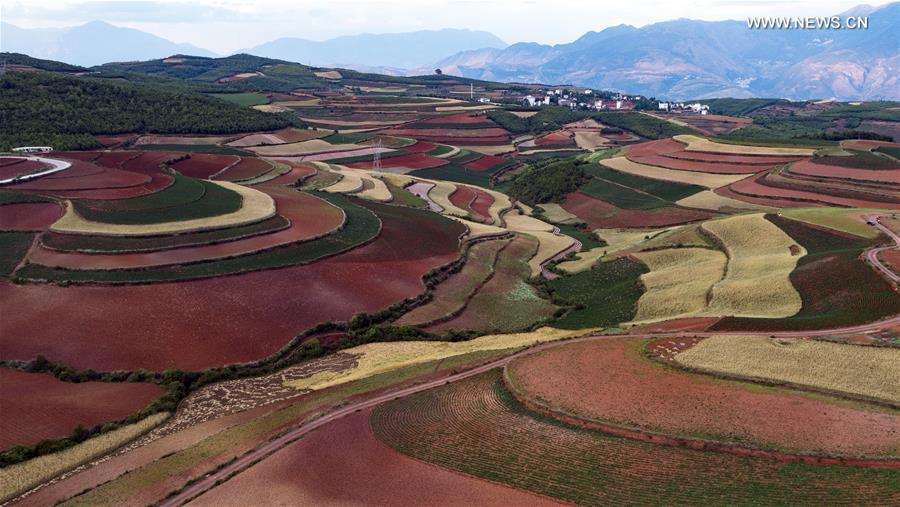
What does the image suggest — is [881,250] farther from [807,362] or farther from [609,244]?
[609,244]

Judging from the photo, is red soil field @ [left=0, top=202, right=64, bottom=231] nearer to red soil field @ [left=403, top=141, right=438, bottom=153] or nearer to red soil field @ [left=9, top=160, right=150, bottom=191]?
red soil field @ [left=9, top=160, right=150, bottom=191]

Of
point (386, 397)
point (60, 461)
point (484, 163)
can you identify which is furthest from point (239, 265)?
point (484, 163)

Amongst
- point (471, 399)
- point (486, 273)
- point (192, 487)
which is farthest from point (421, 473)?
point (486, 273)

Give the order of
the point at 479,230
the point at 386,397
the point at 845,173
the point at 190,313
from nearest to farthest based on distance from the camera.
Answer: the point at 386,397
the point at 190,313
the point at 479,230
the point at 845,173

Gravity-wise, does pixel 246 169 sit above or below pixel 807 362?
above

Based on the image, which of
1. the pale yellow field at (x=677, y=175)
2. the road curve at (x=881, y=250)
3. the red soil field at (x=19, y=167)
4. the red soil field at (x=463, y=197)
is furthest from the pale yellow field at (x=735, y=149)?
the red soil field at (x=19, y=167)

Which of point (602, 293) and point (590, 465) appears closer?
point (590, 465)
